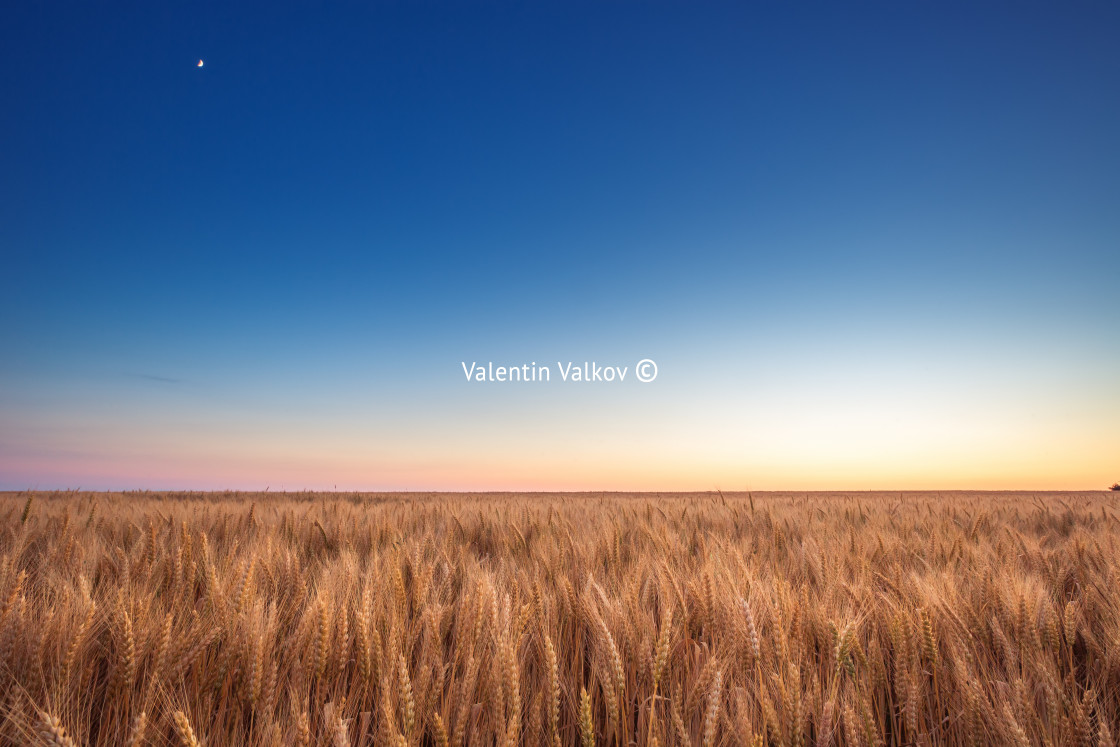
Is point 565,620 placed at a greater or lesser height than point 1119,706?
greater

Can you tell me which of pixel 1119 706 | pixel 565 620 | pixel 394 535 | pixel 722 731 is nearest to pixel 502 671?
pixel 722 731

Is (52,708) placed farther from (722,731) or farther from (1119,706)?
(1119,706)

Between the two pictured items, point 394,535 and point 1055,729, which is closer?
point 1055,729

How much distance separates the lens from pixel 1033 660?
1555 mm

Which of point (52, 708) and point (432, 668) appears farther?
point (432, 668)

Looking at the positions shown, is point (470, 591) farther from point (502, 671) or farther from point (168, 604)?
point (168, 604)

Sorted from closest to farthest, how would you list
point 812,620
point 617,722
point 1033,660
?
point 617,722
point 1033,660
point 812,620

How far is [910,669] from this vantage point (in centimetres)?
143

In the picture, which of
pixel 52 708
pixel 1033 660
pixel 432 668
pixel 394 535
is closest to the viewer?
pixel 52 708

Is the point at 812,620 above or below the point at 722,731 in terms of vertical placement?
above

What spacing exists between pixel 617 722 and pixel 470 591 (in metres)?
0.70

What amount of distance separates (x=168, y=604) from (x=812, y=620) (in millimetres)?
2227

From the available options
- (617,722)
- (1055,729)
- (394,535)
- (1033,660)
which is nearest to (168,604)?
(394,535)

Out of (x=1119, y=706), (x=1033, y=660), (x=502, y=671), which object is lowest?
(x=1119, y=706)
